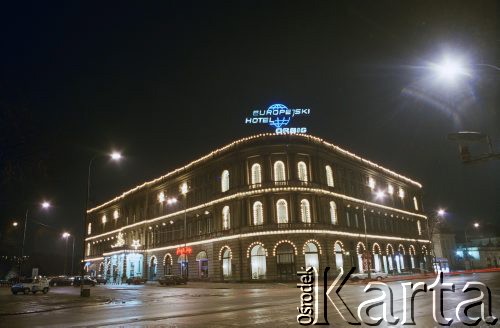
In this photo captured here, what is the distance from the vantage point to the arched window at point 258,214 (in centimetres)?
Answer: 5462

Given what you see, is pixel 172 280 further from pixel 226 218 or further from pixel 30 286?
pixel 30 286

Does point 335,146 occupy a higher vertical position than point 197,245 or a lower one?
higher

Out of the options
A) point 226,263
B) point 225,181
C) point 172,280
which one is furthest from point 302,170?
point 172,280

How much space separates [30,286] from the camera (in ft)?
125

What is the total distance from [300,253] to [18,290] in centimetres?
3087

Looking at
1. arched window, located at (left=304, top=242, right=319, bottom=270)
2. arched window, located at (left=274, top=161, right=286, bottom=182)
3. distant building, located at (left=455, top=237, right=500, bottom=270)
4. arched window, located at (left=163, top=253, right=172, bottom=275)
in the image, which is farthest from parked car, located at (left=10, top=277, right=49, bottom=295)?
distant building, located at (left=455, top=237, right=500, bottom=270)

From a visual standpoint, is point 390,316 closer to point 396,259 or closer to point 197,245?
point 197,245

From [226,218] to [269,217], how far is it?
25.1ft

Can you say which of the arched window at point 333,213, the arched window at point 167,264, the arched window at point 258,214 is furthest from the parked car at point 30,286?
the arched window at point 333,213

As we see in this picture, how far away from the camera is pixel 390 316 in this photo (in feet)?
44.5

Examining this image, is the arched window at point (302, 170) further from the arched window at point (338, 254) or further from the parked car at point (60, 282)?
the parked car at point (60, 282)

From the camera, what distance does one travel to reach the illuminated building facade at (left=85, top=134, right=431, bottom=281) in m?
53.5

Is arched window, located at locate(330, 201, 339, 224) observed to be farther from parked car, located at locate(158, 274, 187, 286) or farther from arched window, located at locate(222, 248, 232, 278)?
parked car, located at locate(158, 274, 187, 286)

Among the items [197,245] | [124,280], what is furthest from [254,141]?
[124,280]
